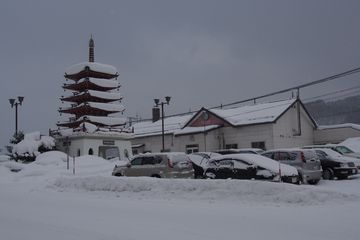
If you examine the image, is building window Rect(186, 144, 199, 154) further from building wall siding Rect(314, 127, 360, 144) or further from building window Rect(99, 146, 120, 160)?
building wall siding Rect(314, 127, 360, 144)

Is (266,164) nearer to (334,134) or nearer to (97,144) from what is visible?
(334,134)

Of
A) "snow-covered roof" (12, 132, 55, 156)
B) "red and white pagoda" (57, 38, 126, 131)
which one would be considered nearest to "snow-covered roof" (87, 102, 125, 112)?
"red and white pagoda" (57, 38, 126, 131)

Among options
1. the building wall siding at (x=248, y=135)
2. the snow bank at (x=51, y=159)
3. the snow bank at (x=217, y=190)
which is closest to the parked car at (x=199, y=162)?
the snow bank at (x=217, y=190)

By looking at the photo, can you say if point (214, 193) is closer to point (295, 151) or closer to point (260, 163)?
point (260, 163)

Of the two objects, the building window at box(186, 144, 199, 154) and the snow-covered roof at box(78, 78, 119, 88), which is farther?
the snow-covered roof at box(78, 78, 119, 88)

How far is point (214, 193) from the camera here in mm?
14281

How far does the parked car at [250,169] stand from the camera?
647 inches

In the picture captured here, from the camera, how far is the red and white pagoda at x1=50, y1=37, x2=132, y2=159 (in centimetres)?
4434

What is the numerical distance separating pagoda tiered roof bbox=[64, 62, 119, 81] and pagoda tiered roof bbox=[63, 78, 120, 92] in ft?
2.72

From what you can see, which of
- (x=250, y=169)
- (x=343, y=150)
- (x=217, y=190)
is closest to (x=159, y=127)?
(x=343, y=150)

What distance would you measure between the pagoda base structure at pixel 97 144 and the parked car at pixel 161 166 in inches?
891

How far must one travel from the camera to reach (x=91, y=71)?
47.3 m

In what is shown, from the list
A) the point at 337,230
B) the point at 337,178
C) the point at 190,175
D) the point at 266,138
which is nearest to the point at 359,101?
the point at 266,138

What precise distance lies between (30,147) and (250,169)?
2900 centimetres
